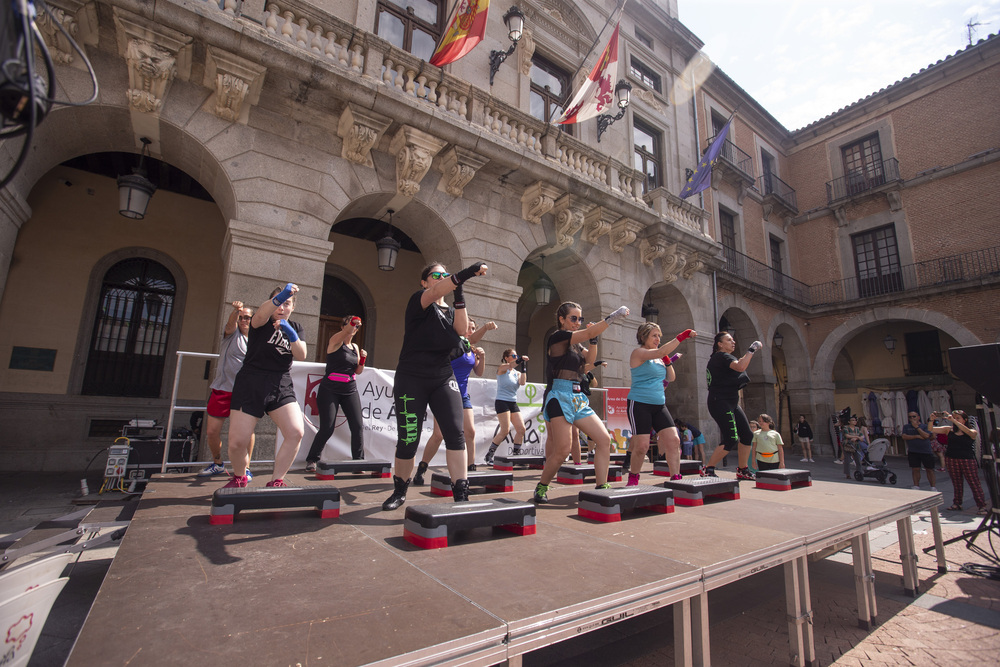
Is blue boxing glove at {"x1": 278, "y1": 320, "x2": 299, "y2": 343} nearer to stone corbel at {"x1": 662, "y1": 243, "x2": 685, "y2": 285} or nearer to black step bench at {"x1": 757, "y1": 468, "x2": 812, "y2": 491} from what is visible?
black step bench at {"x1": 757, "y1": 468, "x2": 812, "y2": 491}

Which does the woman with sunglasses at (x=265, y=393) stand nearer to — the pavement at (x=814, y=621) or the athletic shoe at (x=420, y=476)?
the pavement at (x=814, y=621)

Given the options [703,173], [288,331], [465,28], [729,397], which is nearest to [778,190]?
[703,173]

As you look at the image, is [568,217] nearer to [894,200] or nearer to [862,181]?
[894,200]

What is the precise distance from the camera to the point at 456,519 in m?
2.79

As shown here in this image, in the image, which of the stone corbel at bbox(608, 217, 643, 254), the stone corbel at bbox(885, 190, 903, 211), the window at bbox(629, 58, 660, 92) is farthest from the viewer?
the stone corbel at bbox(885, 190, 903, 211)

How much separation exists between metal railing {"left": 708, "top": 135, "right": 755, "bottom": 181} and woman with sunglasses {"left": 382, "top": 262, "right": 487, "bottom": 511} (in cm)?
1888

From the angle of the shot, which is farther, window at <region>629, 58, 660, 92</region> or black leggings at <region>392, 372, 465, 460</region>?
window at <region>629, 58, 660, 92</region>

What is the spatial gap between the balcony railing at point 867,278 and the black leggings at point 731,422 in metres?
11.6

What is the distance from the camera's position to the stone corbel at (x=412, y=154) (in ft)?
26.9

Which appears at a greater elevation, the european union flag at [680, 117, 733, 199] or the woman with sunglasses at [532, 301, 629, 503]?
the european union flag at [680, 117, 733, 199]

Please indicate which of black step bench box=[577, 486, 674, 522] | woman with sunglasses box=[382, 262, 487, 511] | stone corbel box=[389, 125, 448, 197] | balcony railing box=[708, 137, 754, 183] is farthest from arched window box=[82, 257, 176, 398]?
balcony railing box=[708, 137, 754, 183]

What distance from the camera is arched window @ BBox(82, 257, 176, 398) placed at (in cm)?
976

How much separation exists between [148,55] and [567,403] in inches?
279

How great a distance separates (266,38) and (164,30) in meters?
1.24
